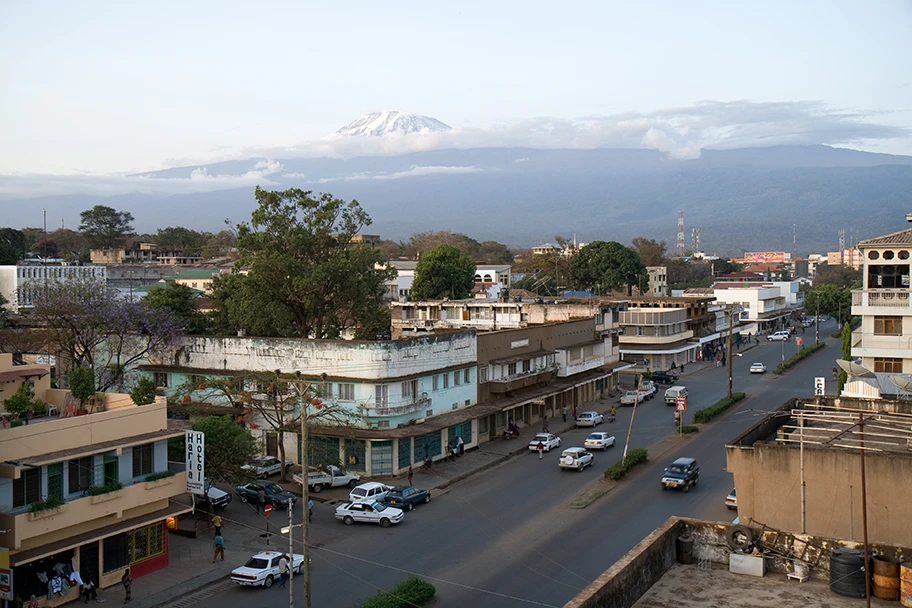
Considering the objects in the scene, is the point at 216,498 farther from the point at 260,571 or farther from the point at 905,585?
the point at 905,585

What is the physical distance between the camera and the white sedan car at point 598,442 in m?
40.4

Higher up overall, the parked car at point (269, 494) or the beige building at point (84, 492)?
the beige building at point (84, 492)

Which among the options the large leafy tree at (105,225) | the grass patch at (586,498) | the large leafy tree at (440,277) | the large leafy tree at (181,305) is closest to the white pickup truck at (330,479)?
the grass patch at (586,498)

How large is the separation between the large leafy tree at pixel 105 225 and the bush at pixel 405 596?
11566 cm

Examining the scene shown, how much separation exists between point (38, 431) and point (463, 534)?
1310cm

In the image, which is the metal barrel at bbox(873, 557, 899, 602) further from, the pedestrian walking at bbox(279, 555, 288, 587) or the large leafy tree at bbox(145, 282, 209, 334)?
the large leafy tree at bbox(145, 282, 209, 334)

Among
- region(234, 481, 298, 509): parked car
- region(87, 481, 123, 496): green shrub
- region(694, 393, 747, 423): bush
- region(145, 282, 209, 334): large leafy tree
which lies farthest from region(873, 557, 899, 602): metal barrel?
region(145, 282, 209, 334): large leafy tree

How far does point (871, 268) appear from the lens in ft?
130

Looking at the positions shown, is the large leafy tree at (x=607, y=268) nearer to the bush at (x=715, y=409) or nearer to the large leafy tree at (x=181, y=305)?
the bush at (x=715, y=409)

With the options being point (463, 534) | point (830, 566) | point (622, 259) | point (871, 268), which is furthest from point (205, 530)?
point (622, 259)

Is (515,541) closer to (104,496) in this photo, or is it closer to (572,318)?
(104,496)

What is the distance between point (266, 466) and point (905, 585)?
1084 inches

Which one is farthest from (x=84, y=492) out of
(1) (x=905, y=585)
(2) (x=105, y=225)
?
(2) (x=105, y=225)

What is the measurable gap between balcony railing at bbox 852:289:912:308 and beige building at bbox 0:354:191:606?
3079 centimetres
